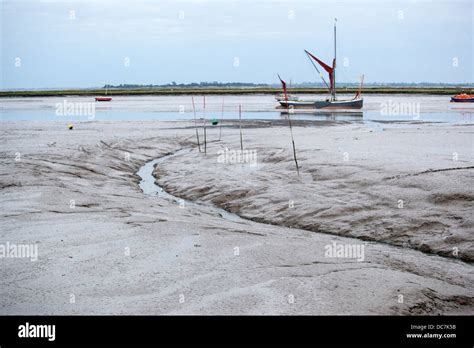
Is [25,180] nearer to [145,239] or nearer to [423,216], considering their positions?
[145,239]

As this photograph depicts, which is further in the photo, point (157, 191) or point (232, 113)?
point (232, 113)

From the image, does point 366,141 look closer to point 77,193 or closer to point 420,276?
point 77,193

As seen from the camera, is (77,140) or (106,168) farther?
(77,140)

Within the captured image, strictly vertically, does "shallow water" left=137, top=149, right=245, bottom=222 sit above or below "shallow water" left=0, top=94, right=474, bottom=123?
below

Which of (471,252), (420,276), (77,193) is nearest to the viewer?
(420,276)

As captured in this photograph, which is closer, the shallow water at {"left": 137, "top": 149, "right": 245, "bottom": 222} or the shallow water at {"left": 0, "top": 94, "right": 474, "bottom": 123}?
the shallow water at {"left": 137, "top": 149, "right": 245, "bottom": 222}

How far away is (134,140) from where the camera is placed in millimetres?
25984

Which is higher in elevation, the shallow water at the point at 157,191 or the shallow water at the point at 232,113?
the shallow water at the point at 232,113

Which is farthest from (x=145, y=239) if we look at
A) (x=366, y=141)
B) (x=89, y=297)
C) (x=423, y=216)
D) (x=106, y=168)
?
(x=366, y=141)

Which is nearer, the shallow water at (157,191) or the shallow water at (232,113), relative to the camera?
the shallow water at (157,191)

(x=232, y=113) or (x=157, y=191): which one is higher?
(x=232, y=113)
